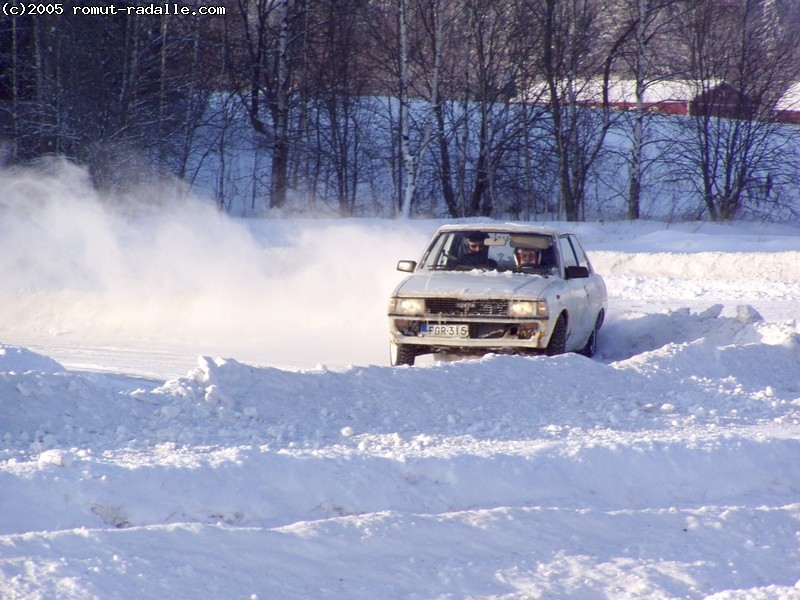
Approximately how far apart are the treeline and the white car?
677 inches

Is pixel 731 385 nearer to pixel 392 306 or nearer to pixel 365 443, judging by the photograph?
pixel 392 306

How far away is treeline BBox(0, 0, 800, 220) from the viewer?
94.3 ft

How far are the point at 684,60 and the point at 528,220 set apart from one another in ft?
23.8

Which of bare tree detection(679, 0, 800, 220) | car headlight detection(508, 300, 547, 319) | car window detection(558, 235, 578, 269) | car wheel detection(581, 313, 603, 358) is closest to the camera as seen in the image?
car headlight detection(508, 300, 547, 319)

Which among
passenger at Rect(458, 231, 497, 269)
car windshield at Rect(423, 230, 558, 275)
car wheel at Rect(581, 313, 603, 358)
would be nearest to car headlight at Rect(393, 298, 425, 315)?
car windshield at Rect(423, 230, 558, 275)

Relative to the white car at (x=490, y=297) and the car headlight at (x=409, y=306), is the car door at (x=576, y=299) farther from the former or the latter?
the car headlight at (x=409, y=306)

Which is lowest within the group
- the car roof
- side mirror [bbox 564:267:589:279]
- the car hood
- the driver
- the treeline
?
the car hood

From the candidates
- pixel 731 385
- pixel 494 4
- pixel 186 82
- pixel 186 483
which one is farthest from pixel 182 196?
pixel 186 483

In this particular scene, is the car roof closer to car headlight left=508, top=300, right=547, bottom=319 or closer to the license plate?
car headlight left=508, top=300, right=547, bottom=319

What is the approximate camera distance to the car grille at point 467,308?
10008 mm

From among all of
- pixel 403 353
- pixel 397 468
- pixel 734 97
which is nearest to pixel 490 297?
pixel 403 353

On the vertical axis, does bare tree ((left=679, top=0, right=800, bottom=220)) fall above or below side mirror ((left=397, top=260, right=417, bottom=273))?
above

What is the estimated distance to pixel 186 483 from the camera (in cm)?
530

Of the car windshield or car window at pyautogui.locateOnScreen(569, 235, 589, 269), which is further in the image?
car window at pyautogui.locateOnScreen(569, 235, 589, 269)
